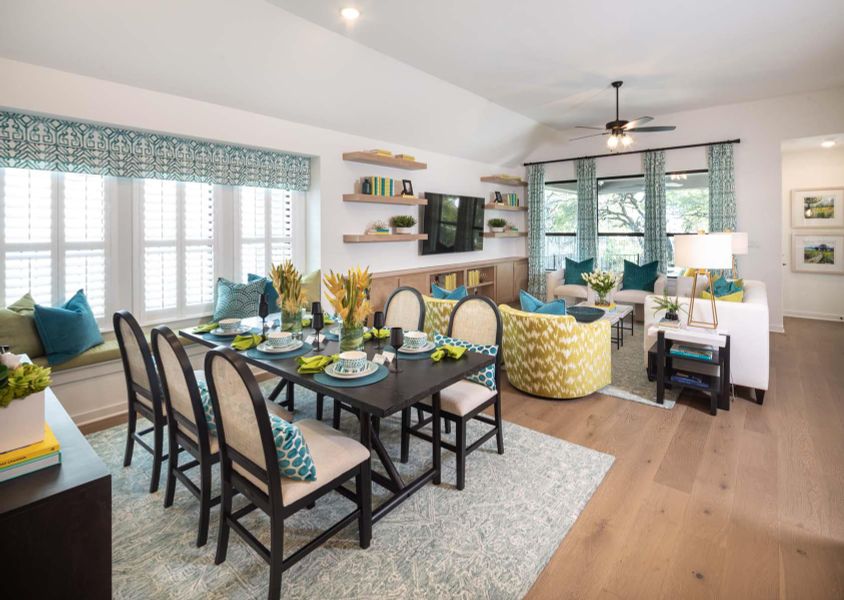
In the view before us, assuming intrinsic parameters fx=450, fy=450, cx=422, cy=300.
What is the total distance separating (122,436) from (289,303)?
1.61m

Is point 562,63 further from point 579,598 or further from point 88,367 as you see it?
point 88,367

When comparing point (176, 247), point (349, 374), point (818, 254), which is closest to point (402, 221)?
point (176, 247)

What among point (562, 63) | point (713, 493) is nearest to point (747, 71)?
point (562, 63)

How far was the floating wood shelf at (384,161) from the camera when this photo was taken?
5008 mm

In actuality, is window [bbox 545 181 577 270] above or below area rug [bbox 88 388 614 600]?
above

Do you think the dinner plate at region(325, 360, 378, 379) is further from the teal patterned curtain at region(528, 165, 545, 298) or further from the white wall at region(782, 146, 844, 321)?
the white wall at region(782, 146, 844, 321)

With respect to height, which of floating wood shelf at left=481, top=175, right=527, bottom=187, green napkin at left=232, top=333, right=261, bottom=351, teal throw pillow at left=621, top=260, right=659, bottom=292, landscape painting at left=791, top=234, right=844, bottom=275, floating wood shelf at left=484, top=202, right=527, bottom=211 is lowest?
green napkin at left=232, top=333, right=261, bottom=351

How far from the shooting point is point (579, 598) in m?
1.78

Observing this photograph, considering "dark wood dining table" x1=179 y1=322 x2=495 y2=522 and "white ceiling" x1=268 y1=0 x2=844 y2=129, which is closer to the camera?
"dark wood dining table" x1=179 y1=322 x2=495 y2=522

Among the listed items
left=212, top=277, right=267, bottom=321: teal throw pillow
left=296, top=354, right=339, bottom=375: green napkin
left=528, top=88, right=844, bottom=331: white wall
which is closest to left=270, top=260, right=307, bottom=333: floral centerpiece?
left=296, top=354, right=339, bottom=375: green napkin

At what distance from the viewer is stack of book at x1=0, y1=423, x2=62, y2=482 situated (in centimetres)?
116

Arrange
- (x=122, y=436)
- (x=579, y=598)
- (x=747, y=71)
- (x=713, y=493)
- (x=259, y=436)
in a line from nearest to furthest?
(x=259, y=436)
(x=579, y=598)
(x=713, y=493)
(x=122, y=436)
(x=747, y=71)

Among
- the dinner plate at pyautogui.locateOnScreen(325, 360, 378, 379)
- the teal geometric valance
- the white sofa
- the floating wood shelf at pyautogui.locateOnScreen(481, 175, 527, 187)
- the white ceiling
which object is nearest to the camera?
the dinner plate at pyautogui.locateOnScreen(325, 360, 378, 379)

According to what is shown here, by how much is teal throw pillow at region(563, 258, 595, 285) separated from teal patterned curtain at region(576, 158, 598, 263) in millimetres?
212
